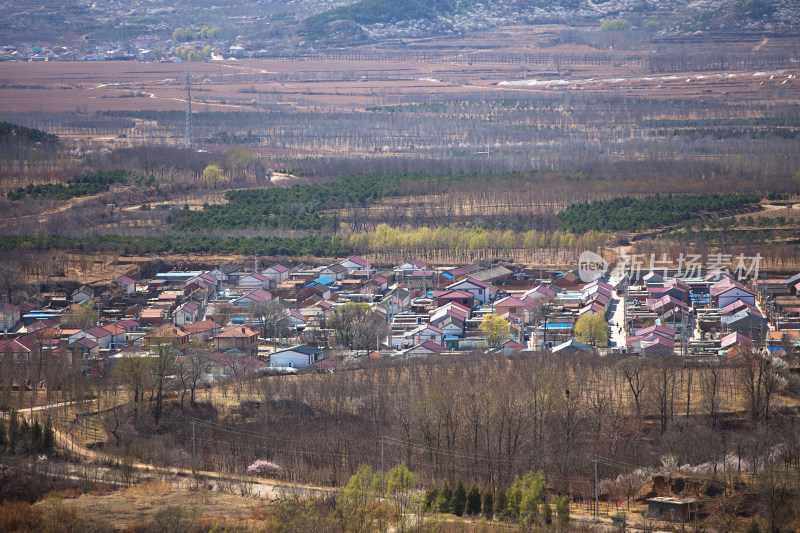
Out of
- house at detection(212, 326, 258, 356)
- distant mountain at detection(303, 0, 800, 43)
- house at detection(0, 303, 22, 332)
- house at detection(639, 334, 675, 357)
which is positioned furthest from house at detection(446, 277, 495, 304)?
distant mountain at detection(303, 0, 800, 43)

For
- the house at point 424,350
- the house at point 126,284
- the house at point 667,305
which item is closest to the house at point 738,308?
the house at point 667,305

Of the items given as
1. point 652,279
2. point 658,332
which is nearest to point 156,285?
point 652,279

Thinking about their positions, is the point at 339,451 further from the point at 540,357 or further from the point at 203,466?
the point at 540,357

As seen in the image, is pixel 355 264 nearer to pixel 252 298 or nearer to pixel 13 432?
pixel 252 298

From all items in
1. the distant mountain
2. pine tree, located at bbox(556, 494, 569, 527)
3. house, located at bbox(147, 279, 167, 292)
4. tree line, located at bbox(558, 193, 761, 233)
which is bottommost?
house, located at bbox(147, 279, 167, 292)

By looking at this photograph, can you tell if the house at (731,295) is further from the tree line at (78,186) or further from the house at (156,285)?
the tree line at (78,186)

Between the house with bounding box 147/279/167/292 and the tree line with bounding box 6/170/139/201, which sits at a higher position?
the tree line with bounding box 6/170/139/201

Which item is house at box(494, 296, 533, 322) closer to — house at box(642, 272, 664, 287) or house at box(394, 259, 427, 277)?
house at box(642, 272, 664, 287)
